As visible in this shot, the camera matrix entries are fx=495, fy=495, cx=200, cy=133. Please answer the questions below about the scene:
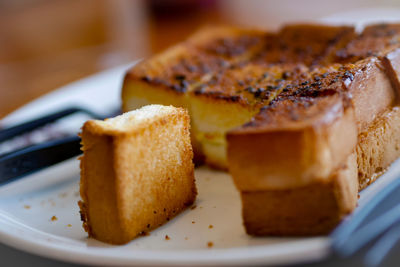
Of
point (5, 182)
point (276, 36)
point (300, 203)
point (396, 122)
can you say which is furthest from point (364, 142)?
point (5, 182)

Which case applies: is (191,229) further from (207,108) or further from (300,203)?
(207,108)

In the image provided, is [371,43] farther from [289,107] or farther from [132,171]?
[132,171]

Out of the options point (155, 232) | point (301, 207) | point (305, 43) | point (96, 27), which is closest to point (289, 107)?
point (301, 207)

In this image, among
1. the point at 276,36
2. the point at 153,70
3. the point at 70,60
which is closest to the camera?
the point at 153,70

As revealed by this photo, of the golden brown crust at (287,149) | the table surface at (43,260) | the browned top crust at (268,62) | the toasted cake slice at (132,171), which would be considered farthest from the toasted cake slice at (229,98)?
the table surface at (43,260)

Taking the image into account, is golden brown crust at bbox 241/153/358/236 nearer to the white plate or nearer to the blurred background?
the white plate

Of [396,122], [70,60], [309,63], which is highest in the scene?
[309,63]
